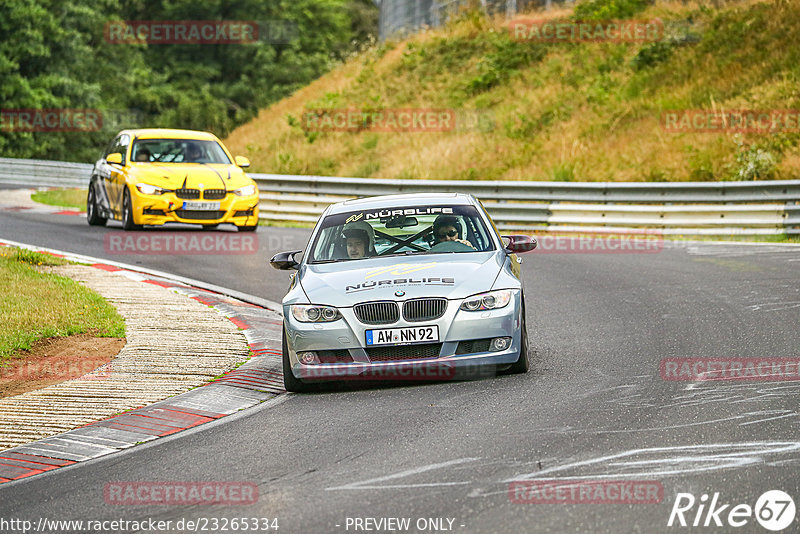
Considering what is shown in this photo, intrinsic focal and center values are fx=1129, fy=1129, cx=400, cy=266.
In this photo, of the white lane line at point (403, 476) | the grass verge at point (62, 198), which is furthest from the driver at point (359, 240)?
the grass verge at point (62, 198)

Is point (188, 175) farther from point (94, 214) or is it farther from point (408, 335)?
point (408, 335)

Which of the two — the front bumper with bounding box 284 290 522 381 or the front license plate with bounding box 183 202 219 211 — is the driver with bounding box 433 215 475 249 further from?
the front license plate with bounding box 183 202 219 211

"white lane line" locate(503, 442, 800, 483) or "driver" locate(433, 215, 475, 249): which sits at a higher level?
"driver" locate(433, 215, 475, 249)

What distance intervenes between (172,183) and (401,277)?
11.6 meters

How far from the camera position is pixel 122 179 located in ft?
65.4

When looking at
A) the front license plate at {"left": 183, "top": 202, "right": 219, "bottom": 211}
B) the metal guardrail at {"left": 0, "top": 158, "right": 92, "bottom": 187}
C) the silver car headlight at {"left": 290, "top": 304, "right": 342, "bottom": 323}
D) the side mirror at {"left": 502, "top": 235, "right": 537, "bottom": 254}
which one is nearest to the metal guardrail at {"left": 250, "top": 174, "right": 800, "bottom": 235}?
the front license plate at {"left": 183, "top": 202, "right": 219, "bottom": 211}

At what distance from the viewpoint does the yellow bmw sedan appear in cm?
1950

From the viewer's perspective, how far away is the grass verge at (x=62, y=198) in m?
28.2

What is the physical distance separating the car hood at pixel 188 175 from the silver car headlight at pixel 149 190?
0.07 metres

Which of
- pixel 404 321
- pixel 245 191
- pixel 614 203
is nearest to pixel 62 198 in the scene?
pixel 245 191

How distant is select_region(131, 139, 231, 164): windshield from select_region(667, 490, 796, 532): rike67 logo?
16451 millimetres

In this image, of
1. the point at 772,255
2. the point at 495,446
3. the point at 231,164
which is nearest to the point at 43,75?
the point at 231,164

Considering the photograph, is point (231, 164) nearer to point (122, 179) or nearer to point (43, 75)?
point (122, 179)

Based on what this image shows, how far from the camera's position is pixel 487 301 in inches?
338
